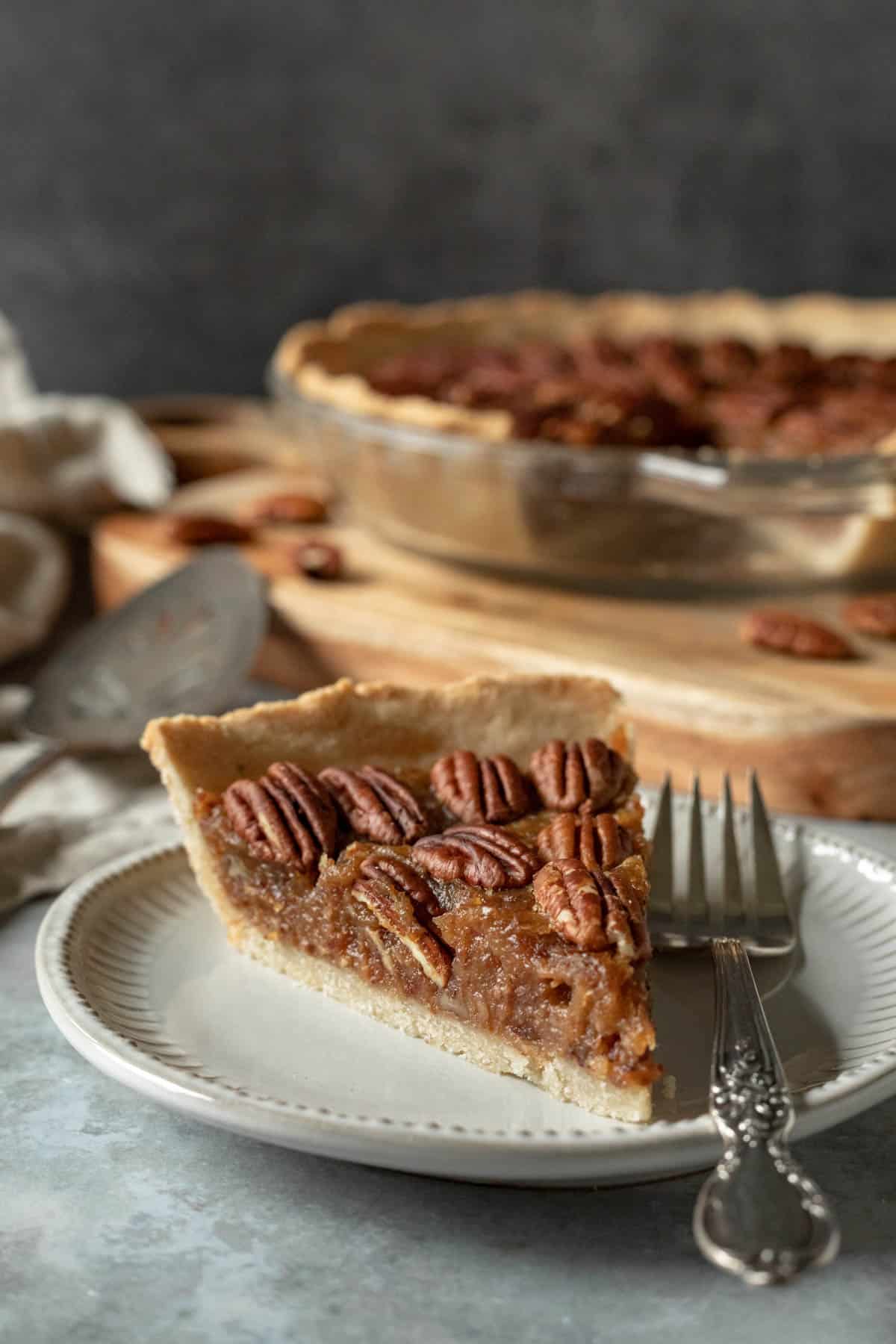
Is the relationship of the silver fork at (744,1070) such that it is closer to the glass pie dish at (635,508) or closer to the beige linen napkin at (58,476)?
the glass pie dish at (635,508)

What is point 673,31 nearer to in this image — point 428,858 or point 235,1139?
point 428,858

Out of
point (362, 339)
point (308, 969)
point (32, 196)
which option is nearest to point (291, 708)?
point (308, 969)

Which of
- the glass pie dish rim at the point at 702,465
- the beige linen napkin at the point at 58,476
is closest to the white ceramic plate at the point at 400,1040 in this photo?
the glass pie dish rim at the point at 702,465

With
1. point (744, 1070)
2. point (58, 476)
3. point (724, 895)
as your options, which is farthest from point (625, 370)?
point (744, 1070)

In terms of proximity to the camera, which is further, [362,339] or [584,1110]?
[362,339]

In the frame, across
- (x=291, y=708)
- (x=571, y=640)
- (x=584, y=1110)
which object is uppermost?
(x=291, y=708)

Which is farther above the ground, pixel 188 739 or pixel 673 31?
pixel 673 31
